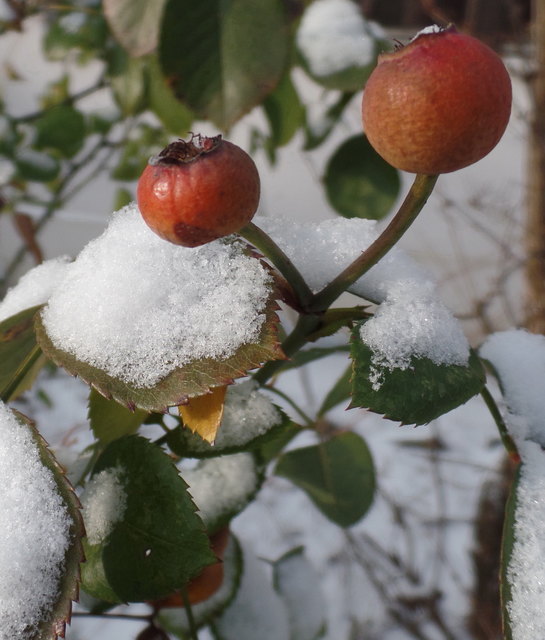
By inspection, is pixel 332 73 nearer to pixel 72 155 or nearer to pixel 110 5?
pixel 110 5

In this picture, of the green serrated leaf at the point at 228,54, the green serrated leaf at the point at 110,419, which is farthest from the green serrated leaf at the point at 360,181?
the green serrated leaf at the point at 110,419

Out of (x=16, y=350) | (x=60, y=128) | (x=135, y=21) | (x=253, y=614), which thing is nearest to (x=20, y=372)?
(x=16, y=350)

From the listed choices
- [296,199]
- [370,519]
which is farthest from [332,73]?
[296,199]

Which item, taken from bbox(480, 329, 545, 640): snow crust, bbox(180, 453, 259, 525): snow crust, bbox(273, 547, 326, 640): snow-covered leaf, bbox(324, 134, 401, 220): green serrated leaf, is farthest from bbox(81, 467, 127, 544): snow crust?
bbox(324, 134, 401, 220): green serrated leaf

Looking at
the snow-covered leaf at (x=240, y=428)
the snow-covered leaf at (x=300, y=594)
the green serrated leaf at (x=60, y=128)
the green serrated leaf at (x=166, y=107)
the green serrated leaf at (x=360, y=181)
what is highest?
the snow-covered leaf at (x=240, y=428)

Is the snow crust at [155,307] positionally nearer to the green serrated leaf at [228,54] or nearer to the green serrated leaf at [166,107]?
the green serrated leaf at [228,54]

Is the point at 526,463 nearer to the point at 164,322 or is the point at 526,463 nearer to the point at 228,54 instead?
the point at 164,322
